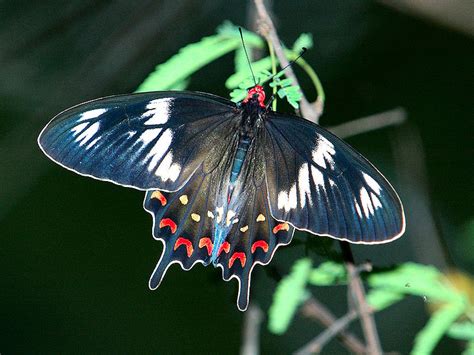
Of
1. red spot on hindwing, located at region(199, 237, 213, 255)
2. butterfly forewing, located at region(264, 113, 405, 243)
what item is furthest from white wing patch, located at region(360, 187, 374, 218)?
red spot on hindwing, located at region(199, 237, 213, 255)

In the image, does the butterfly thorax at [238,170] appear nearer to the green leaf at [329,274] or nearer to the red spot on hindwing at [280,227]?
the red spot on hindwing at [280,227]

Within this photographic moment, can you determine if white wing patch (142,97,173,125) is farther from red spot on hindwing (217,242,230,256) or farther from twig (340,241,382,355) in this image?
twig (340,241,382,355)

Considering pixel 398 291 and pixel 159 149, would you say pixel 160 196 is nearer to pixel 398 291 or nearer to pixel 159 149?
pixel 159 149

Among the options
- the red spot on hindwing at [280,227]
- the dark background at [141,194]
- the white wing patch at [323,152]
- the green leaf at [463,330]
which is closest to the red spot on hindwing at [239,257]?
the red spot on hindwing at [280,227]

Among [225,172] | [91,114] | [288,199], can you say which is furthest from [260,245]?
[91,114]

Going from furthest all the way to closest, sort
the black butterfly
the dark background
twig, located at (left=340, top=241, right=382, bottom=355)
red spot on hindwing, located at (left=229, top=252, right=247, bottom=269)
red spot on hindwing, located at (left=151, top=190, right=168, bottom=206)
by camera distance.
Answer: the dark background → red spot on hindwing, located at (left=151, top=190, right=168, bottom=206) → red spot on hindwing, located at (left=229, top=252, right=247, bottom=269) → the black butterfly → twig, located at (left=340, top=241, right=382, bottom=355)

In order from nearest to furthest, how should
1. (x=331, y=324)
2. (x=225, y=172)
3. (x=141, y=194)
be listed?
(x=331, y=324), (x=225, y=172), (x=141, y=194)
